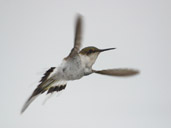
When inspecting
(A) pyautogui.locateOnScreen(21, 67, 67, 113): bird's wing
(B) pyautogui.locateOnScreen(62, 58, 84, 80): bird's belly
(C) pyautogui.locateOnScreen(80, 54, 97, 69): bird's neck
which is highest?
(C) pyautogui.locateOnScreen(80, 54, 97, 69): bird's neck

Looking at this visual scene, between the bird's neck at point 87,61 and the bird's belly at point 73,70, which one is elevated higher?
the bird's neck at point 87,61

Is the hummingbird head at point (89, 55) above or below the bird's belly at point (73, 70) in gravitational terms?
above

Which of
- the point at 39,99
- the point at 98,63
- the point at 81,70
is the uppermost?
the point at 81,70

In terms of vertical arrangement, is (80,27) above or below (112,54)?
above

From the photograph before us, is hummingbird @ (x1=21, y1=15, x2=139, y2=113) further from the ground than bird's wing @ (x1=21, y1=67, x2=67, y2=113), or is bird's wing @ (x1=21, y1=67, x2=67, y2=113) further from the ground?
hummingbird @ (x1=21, y1=15, x2=139, y2=113)

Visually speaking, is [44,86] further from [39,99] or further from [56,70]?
[39,99]

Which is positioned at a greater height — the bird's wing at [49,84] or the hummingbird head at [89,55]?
the hummingbird head at [89,55]

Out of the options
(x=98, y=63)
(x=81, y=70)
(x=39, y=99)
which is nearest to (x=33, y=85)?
(x=39, y=99)

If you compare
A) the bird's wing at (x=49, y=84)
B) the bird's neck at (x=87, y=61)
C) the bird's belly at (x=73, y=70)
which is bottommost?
the bird's wing at (x=49, y=84)

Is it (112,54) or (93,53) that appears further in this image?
(112,54)

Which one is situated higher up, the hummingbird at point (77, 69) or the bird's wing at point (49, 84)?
the hummingbird at point (77, 69)

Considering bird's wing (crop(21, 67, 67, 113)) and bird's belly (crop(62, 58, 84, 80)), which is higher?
bird's belly (crop(62, 58, 84, 80))
